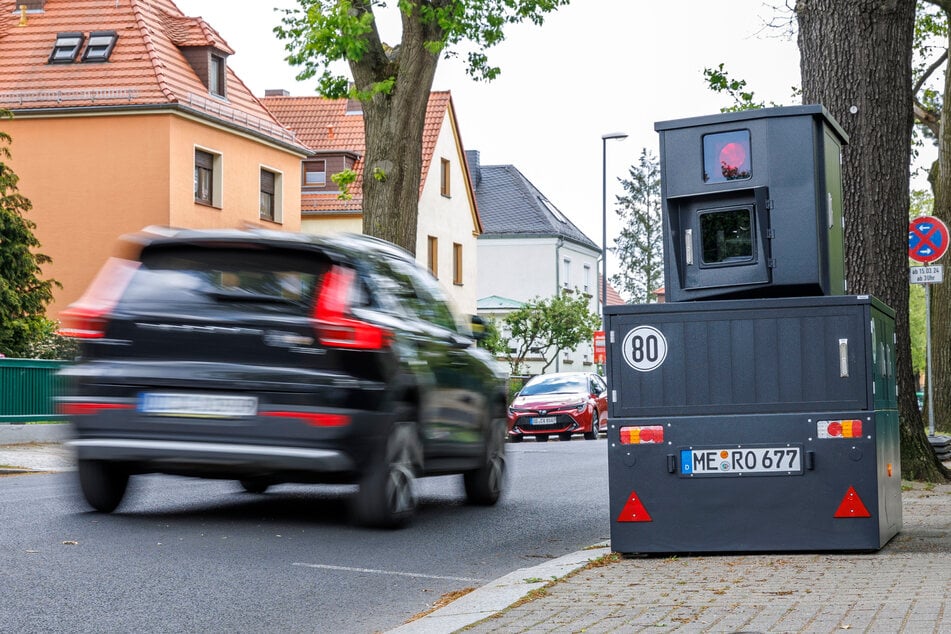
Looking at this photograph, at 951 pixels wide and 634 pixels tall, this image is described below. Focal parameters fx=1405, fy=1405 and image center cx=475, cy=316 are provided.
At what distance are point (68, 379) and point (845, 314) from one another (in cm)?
509

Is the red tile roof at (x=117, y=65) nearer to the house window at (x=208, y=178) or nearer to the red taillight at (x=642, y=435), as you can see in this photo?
the house window at (x=208, y=178)

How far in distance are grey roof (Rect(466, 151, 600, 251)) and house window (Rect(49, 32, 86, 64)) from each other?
31.5m

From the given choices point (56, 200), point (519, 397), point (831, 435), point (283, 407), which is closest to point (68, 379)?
point (283, 407)

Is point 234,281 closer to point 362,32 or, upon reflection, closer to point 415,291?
point 415,291

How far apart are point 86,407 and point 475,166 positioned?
214 feet

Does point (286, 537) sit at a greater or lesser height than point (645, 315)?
lesser

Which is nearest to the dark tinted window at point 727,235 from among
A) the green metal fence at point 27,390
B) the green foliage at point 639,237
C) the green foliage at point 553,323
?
the green metal fence at point 27,390

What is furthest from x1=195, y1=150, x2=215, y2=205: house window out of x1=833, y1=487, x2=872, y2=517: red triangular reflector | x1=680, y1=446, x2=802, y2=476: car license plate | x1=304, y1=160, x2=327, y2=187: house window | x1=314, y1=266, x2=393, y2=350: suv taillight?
x1=833, y1=487, x2=872, y2=517: red triangular reflector

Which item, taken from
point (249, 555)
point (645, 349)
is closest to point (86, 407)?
point (249, 555)

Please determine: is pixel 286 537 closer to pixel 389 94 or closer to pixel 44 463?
pixel 44 463

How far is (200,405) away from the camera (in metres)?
9.13

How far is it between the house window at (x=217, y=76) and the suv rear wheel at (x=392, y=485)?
104ft

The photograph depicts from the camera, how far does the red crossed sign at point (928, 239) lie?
1775cm

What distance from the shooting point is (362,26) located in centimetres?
2081
